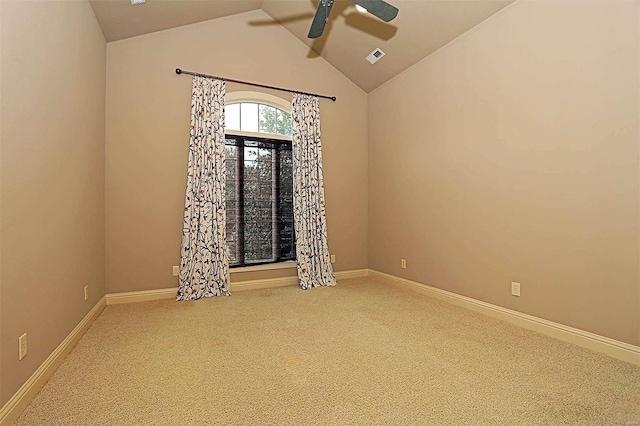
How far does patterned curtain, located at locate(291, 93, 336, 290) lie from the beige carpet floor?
1.24 meters

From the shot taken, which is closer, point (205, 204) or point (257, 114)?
point (205, 204)

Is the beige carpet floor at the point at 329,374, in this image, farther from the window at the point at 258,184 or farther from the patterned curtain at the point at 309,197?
the window at the point at 258,184

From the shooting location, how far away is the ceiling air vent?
13.4 feet

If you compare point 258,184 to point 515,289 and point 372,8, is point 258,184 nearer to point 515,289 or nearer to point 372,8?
point 372,8

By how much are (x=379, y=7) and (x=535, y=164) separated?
6.01ft

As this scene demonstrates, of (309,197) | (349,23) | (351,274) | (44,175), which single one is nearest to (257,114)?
(309,197)

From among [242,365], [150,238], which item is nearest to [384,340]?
[242,365]

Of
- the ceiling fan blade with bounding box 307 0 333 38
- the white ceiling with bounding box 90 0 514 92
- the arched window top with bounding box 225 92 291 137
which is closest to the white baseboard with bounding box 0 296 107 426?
the arched window top with bounding box 225 92 291 137

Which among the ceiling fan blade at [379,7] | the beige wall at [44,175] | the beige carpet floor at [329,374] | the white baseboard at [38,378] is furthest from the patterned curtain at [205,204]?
the ceiling fan blade at [379,7]

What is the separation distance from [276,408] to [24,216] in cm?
170

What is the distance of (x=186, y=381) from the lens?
196cm

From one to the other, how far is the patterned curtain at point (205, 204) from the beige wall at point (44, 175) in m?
0.95

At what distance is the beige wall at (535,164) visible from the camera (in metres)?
2.27

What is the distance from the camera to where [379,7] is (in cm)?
231
